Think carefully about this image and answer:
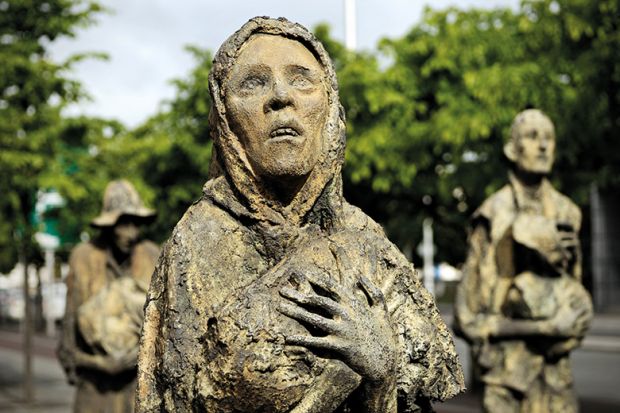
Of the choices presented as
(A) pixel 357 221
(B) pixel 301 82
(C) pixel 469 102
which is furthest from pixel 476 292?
(C) pixel 469 102

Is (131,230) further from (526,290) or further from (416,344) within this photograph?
(416,344)

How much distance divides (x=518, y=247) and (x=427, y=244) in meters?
32.9

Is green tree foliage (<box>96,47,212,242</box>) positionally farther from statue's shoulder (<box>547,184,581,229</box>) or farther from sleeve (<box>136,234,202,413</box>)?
sleeve (<box>136,234,202,413</box>)

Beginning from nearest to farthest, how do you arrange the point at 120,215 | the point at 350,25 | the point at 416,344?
the point at 416,344 < the point at 120,215 < the point at 350,25

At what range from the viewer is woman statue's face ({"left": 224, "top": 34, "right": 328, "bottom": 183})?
3.13m

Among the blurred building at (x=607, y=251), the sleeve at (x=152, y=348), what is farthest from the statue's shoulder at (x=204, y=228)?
the blurred building at (x=607, y=251)

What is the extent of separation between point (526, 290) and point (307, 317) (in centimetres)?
506

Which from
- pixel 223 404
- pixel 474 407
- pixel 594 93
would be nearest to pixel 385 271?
pixel 223 404

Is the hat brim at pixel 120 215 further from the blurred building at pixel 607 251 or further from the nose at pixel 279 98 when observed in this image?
the blurred building at pixel 607 251

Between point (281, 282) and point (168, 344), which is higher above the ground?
point (281, 282)

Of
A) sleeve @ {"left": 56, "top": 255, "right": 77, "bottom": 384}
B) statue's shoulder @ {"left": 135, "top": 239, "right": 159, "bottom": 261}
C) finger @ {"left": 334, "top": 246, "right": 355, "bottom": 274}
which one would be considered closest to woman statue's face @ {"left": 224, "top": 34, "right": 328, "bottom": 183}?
finger @ {"left": 334, "top": 246, "right": 355, "bottom": 274}

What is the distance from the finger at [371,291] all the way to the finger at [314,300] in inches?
5.2

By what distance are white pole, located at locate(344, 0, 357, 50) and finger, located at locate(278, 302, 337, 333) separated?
18.8 metres

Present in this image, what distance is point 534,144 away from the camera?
7.93 metres
